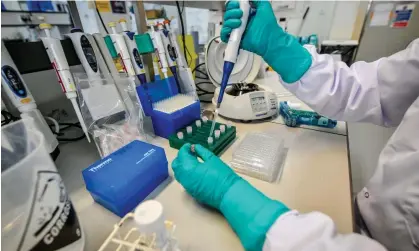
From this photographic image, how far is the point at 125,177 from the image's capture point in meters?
0.45

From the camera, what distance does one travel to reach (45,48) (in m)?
0.54

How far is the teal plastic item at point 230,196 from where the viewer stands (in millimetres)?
375

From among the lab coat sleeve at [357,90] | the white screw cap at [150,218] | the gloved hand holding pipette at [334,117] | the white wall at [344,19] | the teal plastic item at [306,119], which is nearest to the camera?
the white screw cap at [150,218]

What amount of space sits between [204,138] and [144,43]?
0.41m

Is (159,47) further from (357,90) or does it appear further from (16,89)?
(357,90)

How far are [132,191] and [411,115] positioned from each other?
0.69 m

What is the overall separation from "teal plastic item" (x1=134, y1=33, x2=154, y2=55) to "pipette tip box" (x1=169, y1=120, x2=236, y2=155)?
316 millimetres

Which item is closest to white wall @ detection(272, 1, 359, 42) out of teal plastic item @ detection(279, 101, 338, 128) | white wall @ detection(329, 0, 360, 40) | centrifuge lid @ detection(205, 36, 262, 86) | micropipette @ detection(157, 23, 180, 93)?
white wall @ detection(329, 0, 360, 40)

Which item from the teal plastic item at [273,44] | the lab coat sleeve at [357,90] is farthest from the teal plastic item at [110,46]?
the lab coat sleeve at [357,90]

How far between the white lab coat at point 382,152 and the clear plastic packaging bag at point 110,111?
492 millimetres

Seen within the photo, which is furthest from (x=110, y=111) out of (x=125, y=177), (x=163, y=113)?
(x=125, y=177)

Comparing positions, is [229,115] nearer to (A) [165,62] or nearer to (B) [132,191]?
(A) [165,62]

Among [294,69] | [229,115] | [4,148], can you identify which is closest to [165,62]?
[229,115]

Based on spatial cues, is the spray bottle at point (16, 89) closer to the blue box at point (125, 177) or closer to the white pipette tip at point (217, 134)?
the blue box at point (125, 177)
